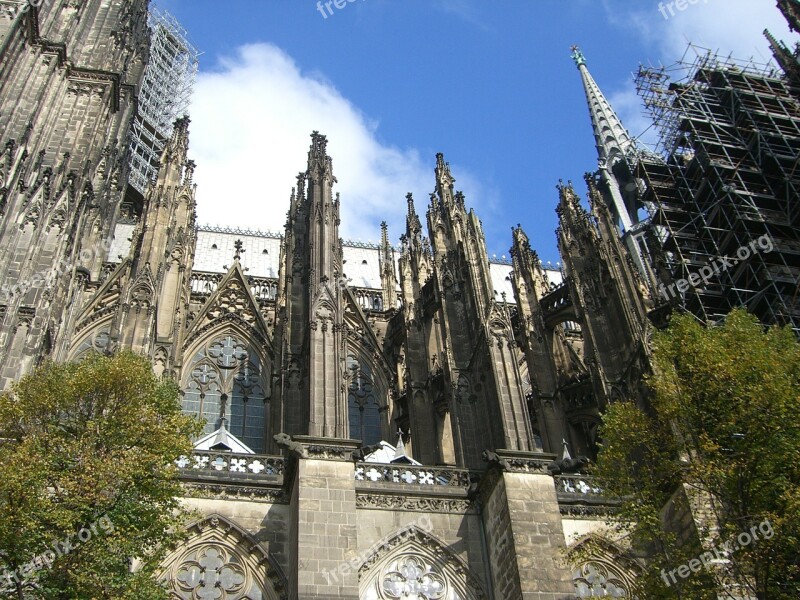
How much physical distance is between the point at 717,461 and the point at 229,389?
15.6 meters

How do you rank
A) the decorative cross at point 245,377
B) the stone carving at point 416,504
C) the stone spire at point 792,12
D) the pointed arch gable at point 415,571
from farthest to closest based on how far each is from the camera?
the stone spire at point 792,12, the decorative cross at point 245,377, the stone carving at point 416,504, the pointed arch gable at point 415,571

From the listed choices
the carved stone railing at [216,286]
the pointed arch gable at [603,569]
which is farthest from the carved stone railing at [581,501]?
the carved stone railing at [216,286]

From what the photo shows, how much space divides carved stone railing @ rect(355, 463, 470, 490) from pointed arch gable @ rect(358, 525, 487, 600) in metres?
1.18

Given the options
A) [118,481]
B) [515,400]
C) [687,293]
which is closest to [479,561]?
[515,400]

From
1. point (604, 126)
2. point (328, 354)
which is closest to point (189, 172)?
point (328, 354)

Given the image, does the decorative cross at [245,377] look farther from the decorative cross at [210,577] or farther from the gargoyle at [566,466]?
Answer: the gargoyle at [566,466]

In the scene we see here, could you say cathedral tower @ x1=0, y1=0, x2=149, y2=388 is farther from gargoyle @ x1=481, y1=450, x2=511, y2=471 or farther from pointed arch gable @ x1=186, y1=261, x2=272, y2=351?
gargoyle @ x1=481, y1=450, x2=511, y2=471

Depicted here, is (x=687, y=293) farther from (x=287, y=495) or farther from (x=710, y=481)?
(x=287, y=495)

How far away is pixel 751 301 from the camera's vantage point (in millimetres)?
28688

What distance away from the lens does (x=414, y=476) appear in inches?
754

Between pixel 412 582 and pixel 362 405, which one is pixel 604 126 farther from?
pixel 412 582

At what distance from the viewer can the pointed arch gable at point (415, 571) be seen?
1730 centimetres

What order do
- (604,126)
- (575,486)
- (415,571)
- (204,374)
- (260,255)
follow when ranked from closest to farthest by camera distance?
(415,571) < (575,486) < (204,374) < (260,255) < (604,126)

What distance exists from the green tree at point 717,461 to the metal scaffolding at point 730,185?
895 centimetres
